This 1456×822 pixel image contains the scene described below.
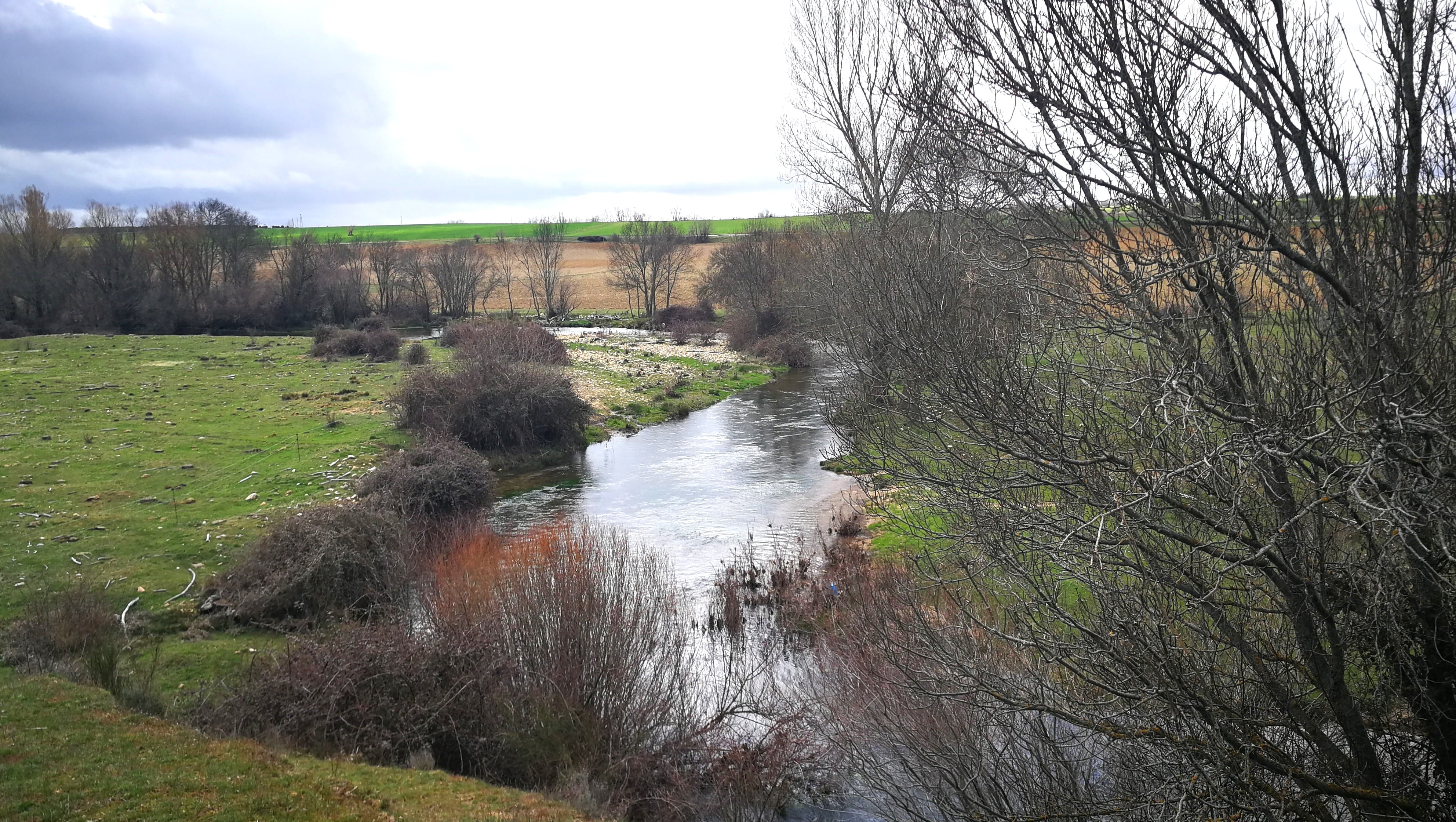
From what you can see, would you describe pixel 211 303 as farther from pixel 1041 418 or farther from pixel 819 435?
pixel 1041 418

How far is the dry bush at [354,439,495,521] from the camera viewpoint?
739 inches

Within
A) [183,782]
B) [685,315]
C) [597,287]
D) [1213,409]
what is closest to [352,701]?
[183,782]

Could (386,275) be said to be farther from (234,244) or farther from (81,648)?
(81,648)

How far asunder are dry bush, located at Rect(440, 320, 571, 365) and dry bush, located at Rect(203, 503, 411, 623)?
13885 millimetres

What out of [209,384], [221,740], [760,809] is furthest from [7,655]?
[209,384]

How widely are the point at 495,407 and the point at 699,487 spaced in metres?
7.66

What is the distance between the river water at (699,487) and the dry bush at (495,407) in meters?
1.46

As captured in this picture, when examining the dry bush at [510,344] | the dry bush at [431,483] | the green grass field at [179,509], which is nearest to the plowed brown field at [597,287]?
the green grass field at [179,509]

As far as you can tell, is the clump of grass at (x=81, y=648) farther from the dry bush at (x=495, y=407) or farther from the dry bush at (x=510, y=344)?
the dry bush at (x=510, y=344)

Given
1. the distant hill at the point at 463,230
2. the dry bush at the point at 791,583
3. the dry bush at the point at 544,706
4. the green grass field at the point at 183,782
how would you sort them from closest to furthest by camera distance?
the green grass field at the point at 183,782 → the dry bush at the point at 544,706 → the dry bush at the point at 791,583 → the distant hill at the point at 463,230

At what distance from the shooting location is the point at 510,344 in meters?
31.8

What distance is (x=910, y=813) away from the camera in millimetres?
8352

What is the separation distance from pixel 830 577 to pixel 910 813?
735 centimetres

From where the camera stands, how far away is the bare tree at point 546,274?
229 ft
